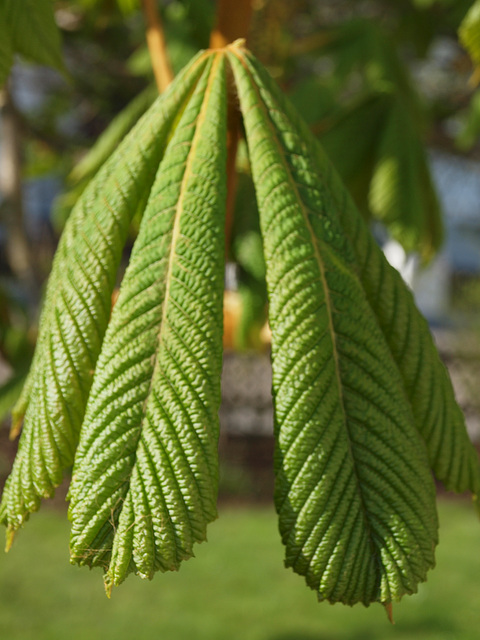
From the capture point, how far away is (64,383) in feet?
3.04

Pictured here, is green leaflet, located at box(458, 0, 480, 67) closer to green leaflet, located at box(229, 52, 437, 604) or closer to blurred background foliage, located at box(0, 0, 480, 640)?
blurred background foliage, located at box(0, 0, 480, 640)

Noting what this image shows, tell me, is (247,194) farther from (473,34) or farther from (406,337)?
(406,337)

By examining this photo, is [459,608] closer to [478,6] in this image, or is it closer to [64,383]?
[478,6]

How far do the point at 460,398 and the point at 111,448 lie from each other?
746 centimetres

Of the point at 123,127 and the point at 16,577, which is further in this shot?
the point at 16,577

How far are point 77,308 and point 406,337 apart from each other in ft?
1.40

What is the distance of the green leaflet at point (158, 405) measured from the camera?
2.65 feet

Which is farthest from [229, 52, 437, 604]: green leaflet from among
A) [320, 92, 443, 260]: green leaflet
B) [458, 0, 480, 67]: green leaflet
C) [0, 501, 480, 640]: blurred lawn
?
[0, 501, 480, 640]: blurred lawn

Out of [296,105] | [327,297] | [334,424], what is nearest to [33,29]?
[327,297]

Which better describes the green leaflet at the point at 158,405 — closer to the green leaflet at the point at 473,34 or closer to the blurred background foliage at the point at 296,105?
the blurred background foliage at the point at 296,105

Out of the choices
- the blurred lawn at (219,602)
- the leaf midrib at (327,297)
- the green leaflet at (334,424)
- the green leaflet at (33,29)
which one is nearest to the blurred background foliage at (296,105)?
the green leaflet at (33,29)

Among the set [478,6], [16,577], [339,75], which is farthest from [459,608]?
[478,6]

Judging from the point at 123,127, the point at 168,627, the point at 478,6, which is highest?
the point at 123,127

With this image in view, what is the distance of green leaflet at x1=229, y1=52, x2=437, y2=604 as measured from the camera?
0.86 meters
